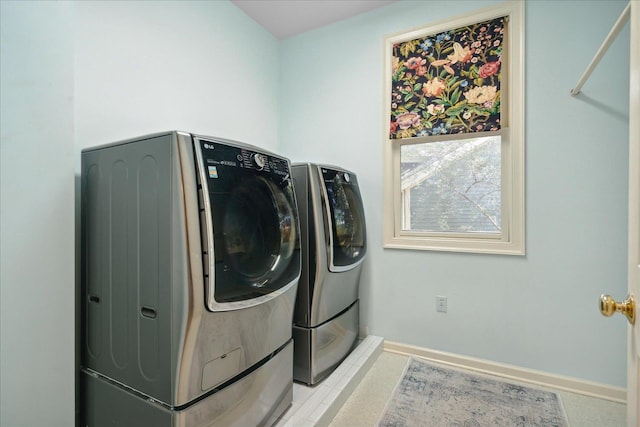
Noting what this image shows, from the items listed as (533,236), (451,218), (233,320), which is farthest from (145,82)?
(533,236)

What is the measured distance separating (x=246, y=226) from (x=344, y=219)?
891 millimetres

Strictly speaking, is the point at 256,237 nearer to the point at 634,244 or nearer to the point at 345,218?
the point at 345,218

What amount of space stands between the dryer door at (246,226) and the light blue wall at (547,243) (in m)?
1.17

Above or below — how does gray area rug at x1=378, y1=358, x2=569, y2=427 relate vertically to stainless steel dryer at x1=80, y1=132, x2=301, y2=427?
below

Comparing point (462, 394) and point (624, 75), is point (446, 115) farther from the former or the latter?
point (462, 394)

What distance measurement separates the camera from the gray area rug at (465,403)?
1604 millimetres

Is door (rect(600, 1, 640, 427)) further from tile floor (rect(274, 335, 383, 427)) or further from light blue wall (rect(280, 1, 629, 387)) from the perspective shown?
light blue wall (rect(280, 1, 629, 387))

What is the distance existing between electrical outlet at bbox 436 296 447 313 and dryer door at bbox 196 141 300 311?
125cm

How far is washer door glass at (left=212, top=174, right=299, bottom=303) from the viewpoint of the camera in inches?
43.3

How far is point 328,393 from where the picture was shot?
5.63ft

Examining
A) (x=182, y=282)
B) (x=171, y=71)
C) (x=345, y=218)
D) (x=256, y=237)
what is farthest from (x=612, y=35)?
(x=171, y=71)

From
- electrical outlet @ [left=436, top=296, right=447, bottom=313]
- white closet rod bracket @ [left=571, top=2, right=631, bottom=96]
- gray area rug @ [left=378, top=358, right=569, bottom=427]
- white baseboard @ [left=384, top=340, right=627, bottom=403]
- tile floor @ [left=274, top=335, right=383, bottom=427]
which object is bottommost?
gray area rug @ [left=378, top=358, right=569, bottom=427]

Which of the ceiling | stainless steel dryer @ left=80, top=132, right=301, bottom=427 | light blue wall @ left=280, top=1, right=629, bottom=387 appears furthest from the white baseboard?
the ceiling

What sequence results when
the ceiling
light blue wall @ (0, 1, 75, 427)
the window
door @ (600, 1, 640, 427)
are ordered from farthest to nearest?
the ceiling
the window
light blue wall @ (0, 1, 75, 427)
door @ (600, 1, 640, 427)
